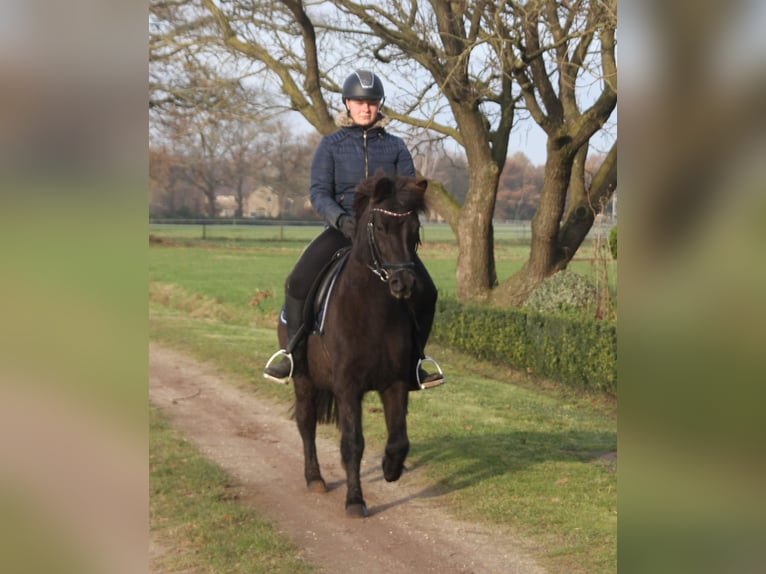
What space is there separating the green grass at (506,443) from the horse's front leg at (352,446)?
74 cm

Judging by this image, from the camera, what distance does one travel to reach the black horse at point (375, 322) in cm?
600

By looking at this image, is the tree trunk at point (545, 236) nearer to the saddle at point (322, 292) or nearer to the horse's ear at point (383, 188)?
the saddle at point (322, 292)

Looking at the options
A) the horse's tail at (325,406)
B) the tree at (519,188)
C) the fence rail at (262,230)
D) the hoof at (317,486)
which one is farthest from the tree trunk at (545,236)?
the fence rail at (262,230)

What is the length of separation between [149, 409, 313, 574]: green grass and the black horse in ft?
2.69

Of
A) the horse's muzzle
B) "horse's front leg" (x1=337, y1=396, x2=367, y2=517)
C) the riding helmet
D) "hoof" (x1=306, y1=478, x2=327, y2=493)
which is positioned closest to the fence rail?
"hoof" (x1=306, y1=478, x2=327, y2=493)

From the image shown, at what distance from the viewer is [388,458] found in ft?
21.4

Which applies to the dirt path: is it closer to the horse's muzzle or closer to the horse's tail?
the horse's tail

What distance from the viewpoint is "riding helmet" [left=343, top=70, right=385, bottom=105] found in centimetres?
661

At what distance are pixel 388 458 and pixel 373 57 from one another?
527 inches

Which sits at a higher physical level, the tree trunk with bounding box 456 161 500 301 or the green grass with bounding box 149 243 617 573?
the tree trunk with bounding box 456 161 500 301

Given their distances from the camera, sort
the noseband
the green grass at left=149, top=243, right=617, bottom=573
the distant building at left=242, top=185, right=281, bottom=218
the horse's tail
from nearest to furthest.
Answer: the noseband < the green grass at left=149, top=243, right=617, bottom=573 < the horse's tail < the distant building at left=242, top=185, right=281, bottom=218
